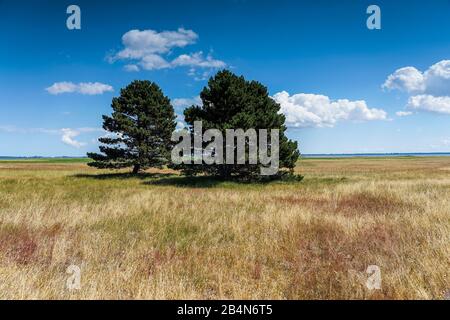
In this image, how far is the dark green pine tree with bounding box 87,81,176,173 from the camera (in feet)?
103

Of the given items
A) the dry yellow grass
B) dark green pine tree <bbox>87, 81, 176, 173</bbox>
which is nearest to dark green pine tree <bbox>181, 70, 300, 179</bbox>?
dark green pine tree <bbox>87, 81, 176, 173</bbox>

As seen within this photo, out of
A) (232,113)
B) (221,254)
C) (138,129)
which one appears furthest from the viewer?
(138,129)

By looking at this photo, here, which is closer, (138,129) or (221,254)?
(221,254)

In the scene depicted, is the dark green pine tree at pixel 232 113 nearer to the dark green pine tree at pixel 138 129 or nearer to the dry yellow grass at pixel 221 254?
the dark green pine tree at pixel 138 129

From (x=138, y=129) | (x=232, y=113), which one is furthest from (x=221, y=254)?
(x=138, y=129)

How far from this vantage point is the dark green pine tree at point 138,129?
31.3m

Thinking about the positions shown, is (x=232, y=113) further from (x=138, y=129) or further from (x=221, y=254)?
(x=221, y=254)

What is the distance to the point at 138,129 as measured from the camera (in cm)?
3103

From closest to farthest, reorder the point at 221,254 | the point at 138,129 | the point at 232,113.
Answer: the point at 221,254
the point at 232,113
the point at 138,129

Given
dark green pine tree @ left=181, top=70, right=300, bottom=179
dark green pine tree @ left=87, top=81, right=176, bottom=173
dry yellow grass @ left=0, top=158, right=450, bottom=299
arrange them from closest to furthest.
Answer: dry yellow grass @ left=0, top=158, right=450, bottom=299, dark green pine tree @ left=181, top=70, right=300, bottom=179, dark green pine tree @ left=87, top=81, right=176, bottom=173

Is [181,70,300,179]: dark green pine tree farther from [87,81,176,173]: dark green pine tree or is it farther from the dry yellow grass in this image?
the dry yellow grass

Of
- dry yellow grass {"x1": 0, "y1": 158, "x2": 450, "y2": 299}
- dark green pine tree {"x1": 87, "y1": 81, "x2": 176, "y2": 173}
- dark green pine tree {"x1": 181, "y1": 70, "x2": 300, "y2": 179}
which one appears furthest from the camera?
dark green pine tree {"x1": 87, "y1": 81, "x2": 176, "y2": 173}

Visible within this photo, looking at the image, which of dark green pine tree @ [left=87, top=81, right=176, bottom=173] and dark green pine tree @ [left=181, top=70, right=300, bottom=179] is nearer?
dark green pine tree @ [left=181, top=70, right=300, bottom=179]
